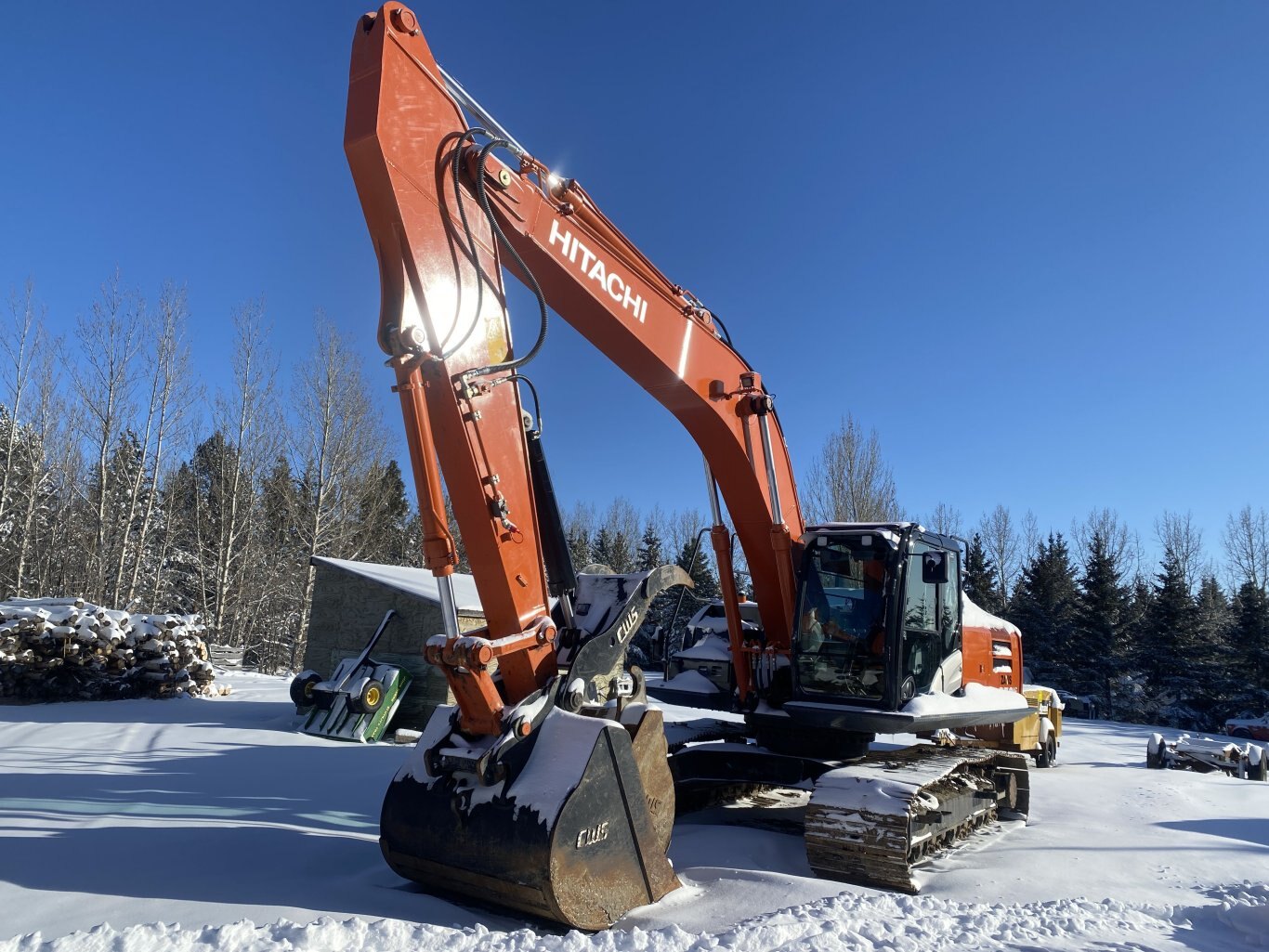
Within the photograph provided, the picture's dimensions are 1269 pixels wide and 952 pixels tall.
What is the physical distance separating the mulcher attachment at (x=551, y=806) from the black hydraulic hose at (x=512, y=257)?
1.58 metres

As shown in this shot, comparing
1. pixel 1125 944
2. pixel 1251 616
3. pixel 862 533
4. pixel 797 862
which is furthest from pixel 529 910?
pixel 1251 616

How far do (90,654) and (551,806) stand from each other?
531 inches

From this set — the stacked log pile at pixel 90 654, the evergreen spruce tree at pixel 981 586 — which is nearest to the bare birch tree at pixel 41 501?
the stacked log pile at pixel 90 654

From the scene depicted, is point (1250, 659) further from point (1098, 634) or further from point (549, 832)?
point (549, 832)

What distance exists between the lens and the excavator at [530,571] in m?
4.19

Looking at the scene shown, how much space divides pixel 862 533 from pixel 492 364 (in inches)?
141

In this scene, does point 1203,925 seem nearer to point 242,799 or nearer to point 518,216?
point 518,216

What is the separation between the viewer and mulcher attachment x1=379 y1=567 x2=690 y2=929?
13.1 feet

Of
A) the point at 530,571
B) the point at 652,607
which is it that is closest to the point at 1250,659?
the point at 652,607

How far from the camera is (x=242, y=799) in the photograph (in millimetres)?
6992

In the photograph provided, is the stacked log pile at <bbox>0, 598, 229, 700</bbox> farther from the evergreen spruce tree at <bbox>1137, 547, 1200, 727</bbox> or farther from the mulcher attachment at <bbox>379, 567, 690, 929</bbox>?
the evergreen spruce tree at <bbox>1137, 547, 1200, 727</bbox>

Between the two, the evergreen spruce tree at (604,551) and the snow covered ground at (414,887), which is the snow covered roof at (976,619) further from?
the evergreen spruce tree at (604,551)

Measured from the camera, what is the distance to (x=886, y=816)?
5461mm

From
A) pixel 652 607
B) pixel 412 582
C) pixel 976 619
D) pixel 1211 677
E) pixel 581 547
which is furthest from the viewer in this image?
pixel 581 547
